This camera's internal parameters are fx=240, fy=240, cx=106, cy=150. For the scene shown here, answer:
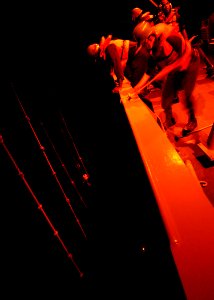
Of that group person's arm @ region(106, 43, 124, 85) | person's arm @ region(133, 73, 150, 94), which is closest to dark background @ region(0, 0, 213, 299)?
person's arm @ region(133, 73, 150, 94)

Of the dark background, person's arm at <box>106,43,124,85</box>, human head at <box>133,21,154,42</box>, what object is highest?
human head at <box>133,21,154,42</box>

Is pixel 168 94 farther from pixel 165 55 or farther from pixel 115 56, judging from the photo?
pixel 115 56

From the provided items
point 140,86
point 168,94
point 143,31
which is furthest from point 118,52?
point 168,94

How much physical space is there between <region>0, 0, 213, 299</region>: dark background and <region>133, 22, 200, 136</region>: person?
3.96 feet

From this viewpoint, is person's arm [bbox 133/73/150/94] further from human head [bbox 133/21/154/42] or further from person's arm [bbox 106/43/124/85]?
human head [bbox 133/21/154/42]

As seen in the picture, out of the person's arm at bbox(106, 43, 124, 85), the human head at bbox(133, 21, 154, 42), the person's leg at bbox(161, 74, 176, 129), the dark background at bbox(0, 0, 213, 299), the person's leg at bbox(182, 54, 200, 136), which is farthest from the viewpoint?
the person's arm at bbox(106, 43, 124, 85)

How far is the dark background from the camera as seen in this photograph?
5.43 feet

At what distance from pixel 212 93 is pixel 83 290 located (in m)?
5.39

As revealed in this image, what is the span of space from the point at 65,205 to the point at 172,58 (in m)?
3.15

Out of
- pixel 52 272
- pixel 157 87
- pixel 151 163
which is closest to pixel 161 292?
pixel 151 163

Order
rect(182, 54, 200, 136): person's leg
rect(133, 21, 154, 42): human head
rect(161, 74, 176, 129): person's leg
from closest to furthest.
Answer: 1. rect(133, 21, 154, 42): human head
2. rect(182, 54, 200, 136): person's leg
3. rect(161, 74, 176, 129): person's leg

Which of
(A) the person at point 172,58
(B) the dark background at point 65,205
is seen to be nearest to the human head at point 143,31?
(A) the person at point 172,58

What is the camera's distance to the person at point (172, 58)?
4004 mm

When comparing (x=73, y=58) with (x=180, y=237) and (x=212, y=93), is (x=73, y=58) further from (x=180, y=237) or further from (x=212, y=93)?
(x=180, y=237)
